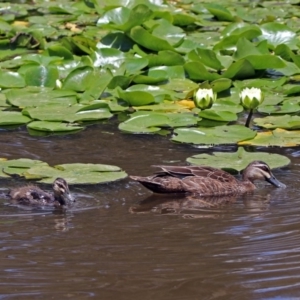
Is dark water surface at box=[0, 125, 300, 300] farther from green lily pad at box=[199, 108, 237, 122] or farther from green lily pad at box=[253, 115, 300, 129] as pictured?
green lily pad at box=[199, 108, 237, 122]

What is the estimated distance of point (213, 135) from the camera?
906 centimetres

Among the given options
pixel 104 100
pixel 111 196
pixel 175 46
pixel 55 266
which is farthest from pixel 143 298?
pixel 175 46

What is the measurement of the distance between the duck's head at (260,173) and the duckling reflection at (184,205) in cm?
24

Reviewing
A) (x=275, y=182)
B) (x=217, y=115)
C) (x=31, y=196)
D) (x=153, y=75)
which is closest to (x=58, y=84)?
(x=153, y=75)

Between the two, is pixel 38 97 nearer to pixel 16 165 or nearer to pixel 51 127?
pixel 51 127

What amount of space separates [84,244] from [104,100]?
4.40 m

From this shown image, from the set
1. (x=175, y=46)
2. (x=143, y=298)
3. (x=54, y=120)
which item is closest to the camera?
(x=143, y=298)

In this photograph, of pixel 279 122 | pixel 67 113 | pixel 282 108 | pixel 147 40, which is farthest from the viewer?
pixel 147 40

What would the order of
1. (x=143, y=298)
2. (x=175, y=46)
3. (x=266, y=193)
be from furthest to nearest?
(x=175, y=46), (x=266, y=193), (x=143, y=298)

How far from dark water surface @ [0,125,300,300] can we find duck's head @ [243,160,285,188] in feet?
0.29

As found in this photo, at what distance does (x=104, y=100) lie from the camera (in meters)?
10.5

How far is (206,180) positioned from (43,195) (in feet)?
4.80

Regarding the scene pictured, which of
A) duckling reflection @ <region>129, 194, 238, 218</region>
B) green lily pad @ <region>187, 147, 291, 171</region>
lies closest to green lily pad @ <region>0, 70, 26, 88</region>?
green lily pad @ <region>187, 147, 291, 171</region>

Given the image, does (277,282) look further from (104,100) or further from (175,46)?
(175,46)
